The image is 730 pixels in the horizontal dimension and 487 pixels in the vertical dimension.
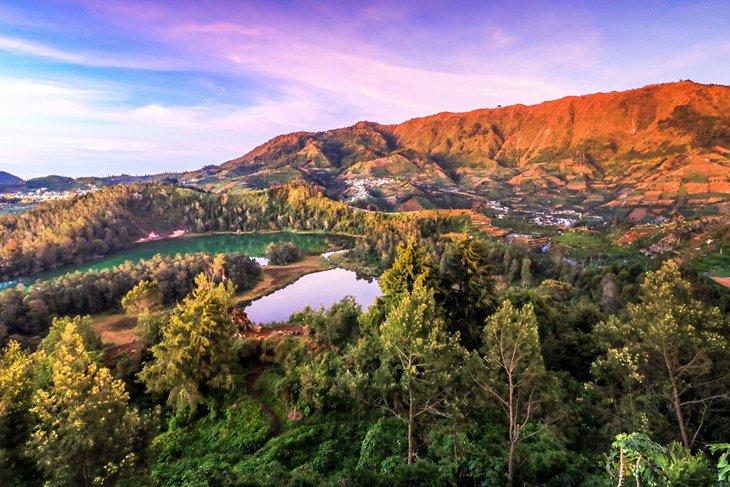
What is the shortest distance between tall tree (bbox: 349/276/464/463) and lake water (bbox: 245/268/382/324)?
4764 cm

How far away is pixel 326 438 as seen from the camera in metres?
22.1

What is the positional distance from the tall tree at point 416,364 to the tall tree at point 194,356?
1324 cm

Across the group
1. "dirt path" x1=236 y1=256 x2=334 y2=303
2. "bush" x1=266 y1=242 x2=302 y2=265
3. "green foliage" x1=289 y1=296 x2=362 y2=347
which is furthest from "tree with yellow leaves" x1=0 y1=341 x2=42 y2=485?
"bush" x1=266 y1=242 x2=302 y2=265

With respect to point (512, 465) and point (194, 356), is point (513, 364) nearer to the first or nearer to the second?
point (512, 465)

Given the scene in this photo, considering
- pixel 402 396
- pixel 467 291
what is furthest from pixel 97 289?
pixel 402 396

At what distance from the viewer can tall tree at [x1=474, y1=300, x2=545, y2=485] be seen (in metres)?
15.5

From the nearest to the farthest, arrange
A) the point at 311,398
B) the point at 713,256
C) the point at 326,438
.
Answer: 1. the point at 326,438
2. the point at 311,398
3. the point at 713,256

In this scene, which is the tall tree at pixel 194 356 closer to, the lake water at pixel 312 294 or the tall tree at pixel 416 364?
the tall tree at pixel 416 364

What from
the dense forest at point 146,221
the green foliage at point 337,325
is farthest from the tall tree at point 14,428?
the dense forest at point 146,221

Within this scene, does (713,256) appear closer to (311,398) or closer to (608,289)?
(608,289)

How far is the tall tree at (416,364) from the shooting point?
54.8 feet

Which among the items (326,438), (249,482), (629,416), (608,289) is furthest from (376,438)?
(608,289)

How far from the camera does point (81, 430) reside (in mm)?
11523

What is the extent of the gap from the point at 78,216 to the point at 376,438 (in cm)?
16821
